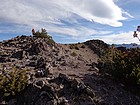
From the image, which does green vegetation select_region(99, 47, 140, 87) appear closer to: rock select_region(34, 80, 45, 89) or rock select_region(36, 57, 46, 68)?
rock select_region(36, 57, 46, 68)

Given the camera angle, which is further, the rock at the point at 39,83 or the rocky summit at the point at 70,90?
the rock at the point at 39,83

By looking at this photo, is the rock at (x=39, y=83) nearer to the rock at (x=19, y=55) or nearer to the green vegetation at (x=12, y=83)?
the green vegetation at (x=12, y=83)

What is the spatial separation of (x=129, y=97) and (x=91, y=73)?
260 centimetres

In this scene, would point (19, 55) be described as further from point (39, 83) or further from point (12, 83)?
point (39, 83)

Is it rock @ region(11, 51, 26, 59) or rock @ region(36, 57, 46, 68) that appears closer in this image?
rock @ region(36, 57, 46, 68)

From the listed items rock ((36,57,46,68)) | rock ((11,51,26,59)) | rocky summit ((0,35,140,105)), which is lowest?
rocky summit ((0,35,140,105))

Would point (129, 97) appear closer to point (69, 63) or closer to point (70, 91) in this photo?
point (70, 91)

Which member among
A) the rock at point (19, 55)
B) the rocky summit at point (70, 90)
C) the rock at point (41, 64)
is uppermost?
the rock at point (19, 55)

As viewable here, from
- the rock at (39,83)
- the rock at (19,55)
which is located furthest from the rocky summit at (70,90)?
the rock at (19,55)

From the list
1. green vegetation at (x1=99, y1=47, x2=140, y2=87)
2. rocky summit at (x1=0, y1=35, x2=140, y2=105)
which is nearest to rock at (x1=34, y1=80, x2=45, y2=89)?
rocky summit at (x1=0, y1=35, x2=140, y2=105)

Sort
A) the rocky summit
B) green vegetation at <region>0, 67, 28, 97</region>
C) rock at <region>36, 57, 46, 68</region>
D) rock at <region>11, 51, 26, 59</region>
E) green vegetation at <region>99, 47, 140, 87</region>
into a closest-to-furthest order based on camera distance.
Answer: the rocky summit, green vegetation at <region>0, 67, 28, 97</region>, green vegetation at <region>99, 47, 140, 87</region>, rock at <region>36, 57, 46, 68</region>, rock at <region>11, 51, 26, 59</region>

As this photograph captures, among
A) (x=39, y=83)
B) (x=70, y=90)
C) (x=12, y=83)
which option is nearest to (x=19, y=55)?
(x=12, y=83)

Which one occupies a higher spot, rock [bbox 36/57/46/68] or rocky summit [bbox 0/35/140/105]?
rock [bbox 36/57/46/68]

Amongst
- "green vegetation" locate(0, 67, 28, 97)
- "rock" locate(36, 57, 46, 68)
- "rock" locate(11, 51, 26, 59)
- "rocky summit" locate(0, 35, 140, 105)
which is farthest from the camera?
"rock" locate(11, 51, 26, 59)
